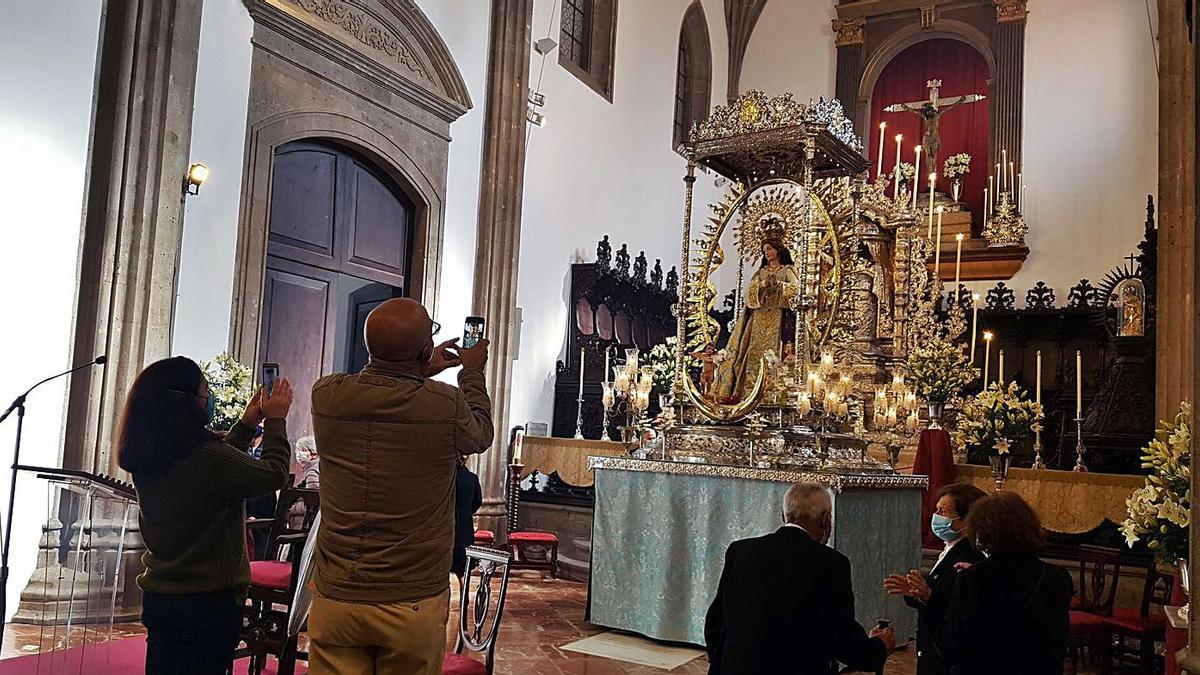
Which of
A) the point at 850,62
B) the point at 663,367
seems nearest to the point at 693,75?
the point at 850,62

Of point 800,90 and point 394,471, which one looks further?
point 800,90

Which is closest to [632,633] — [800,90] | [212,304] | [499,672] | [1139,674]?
[499,672]

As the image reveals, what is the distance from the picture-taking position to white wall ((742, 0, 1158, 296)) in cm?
1279

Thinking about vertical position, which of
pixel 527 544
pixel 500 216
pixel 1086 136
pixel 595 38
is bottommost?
pixel 527 544

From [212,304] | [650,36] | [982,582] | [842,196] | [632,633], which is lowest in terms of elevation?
[632,633]

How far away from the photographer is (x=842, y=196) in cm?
734

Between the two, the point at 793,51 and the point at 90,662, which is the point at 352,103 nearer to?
the point at 90,662

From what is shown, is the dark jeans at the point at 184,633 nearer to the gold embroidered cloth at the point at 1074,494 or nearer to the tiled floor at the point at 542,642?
the tiled floor at the point at 542,642

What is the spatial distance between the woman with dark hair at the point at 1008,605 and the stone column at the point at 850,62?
41.8 ft

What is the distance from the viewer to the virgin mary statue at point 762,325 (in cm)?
726

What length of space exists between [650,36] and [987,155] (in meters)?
4.89

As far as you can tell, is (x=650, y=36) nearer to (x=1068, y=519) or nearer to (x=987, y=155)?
(x=987, y=155)

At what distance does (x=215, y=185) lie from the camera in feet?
24.5

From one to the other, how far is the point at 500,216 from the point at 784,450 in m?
4.91
